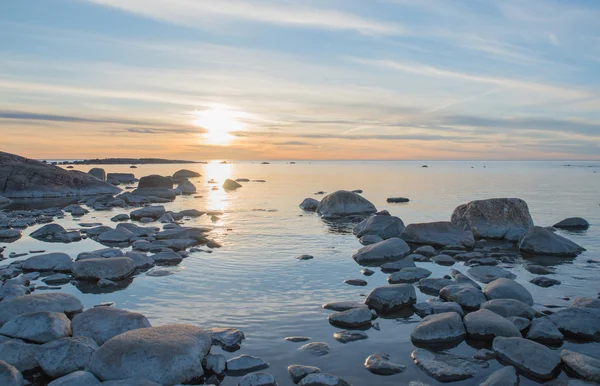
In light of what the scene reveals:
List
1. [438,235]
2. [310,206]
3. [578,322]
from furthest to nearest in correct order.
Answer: [310,206]
[438,235]
[578,322]

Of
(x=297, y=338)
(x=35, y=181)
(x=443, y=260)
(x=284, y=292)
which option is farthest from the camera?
(x=35, y=181)

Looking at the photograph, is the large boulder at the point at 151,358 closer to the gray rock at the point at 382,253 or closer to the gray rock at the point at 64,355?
the gray rock at the point at 64,355

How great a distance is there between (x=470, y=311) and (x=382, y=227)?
10.3 meters

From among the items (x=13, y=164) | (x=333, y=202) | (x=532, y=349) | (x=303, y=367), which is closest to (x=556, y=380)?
(x=532, y=349)

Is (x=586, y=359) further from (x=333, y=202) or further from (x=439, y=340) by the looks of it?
(x=333, y=202)

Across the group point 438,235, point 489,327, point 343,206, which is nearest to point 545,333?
→ point 489,327

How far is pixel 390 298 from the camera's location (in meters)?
10.4

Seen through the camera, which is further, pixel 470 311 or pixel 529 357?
pixel 470 311

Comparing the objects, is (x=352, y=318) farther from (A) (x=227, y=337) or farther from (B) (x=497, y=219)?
(B) (x=497, y=219)

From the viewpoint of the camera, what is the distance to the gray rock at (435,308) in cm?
982

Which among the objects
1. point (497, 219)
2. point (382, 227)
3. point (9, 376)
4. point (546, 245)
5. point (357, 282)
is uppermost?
point (497, 219)

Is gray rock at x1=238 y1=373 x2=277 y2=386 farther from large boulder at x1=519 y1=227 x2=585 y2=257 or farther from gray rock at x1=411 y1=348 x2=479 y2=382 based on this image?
large boulder at x1=519 y1=227 x2=585 y2=257

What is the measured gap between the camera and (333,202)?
2938 centimetres

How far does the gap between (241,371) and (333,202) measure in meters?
22.5
